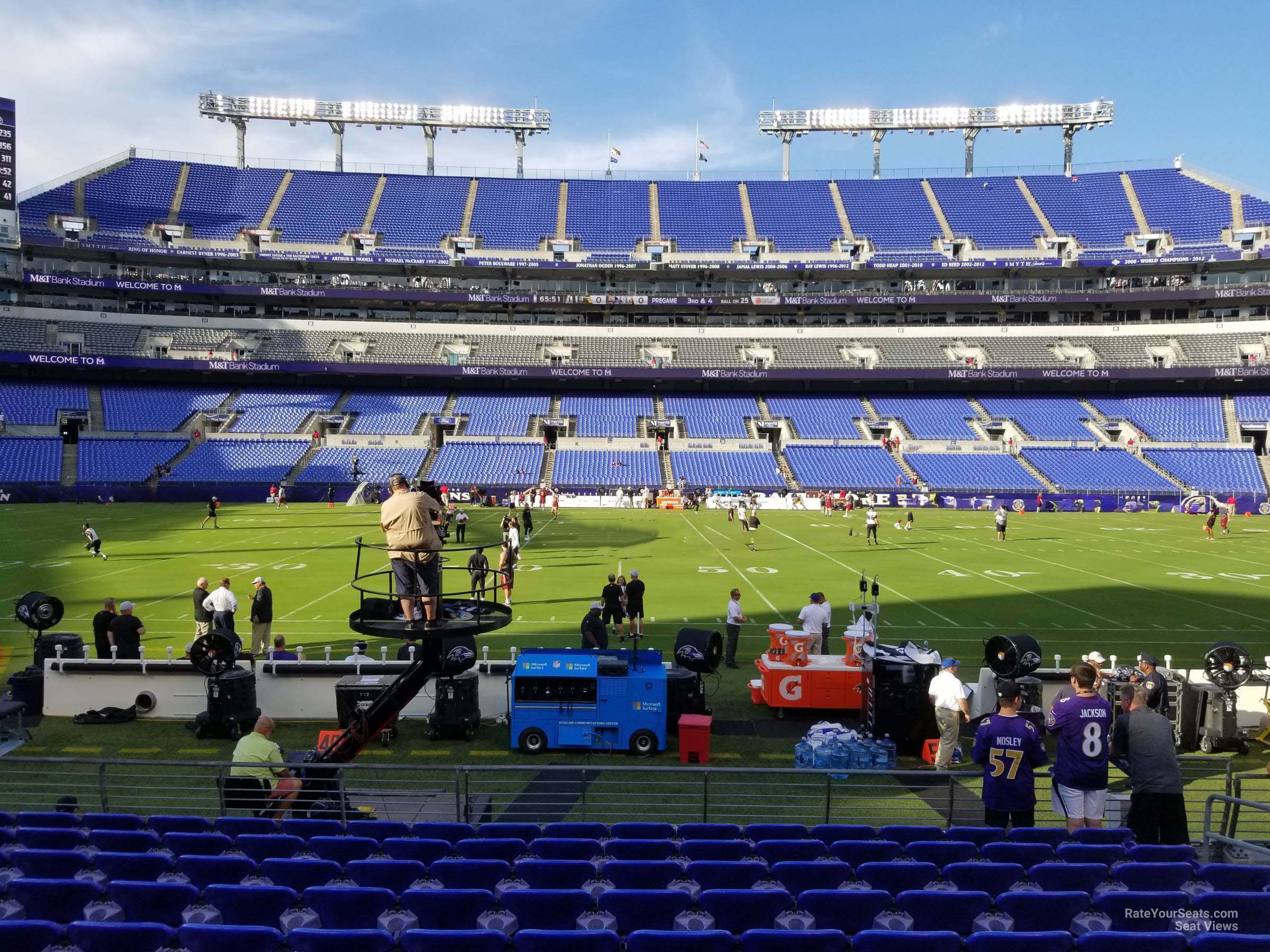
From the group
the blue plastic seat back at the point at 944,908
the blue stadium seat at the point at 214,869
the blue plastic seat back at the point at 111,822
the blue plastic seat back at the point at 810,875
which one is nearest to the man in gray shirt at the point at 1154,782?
the blue plastic seat back at the point at 944,908

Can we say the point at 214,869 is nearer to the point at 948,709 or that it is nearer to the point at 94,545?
the point at 948,709

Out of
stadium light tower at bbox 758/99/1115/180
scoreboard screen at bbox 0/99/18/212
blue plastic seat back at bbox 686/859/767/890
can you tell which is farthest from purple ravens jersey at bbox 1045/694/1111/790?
stadium light tower at bbox 758/99/1115/180

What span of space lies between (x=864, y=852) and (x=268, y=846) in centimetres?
487

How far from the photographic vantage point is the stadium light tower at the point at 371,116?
76.0 meters

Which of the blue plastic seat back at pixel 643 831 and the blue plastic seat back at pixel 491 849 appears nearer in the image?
the blue plastic seat back at pixel 491 849

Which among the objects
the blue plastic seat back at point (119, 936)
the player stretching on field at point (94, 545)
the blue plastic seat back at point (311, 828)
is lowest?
the blue plastic seat back at point (311, 828)

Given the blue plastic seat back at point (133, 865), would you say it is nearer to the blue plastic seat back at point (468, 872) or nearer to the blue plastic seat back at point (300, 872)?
the blue plastic seat back at point (300, 872)

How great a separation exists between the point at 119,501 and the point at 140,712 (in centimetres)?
4188

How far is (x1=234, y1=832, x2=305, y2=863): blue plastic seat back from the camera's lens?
6.57m

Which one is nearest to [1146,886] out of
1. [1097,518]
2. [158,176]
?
[1097,518]

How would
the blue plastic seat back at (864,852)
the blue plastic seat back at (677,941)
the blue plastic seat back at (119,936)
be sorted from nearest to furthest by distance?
the blue plastic seat back at (677,941) < the blue plastic seat back at (119,936) < the blue plastic seat back at (864,852)

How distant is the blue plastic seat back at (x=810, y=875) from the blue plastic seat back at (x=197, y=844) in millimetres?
4427

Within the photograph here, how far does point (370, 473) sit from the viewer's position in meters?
53.7

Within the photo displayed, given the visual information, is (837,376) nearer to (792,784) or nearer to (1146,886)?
(792,784)
